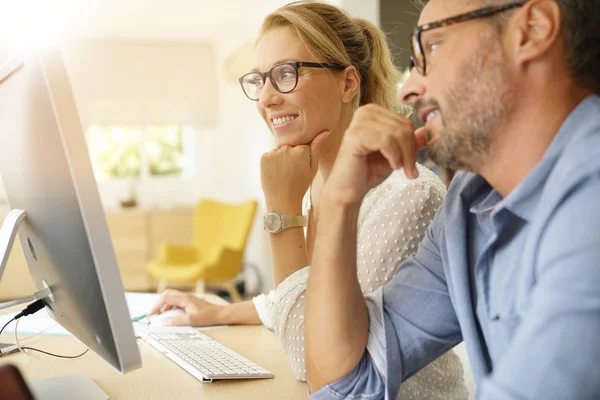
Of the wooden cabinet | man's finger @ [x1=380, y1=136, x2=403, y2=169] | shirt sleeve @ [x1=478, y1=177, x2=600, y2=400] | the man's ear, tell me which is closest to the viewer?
shirt sleeve @ [x1=478, y1=177, x2=600, y2=400]

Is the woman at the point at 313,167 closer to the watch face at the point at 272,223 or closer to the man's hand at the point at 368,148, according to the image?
the watch face at the point at 272,223

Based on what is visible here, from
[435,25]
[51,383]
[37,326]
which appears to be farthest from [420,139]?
[37,326]

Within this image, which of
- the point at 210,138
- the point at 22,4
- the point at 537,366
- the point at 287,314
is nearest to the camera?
the point at 537,366

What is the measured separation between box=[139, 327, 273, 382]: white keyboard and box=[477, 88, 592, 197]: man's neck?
0.57m

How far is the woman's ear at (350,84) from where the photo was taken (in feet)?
4.83

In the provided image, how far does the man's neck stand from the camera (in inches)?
31.4

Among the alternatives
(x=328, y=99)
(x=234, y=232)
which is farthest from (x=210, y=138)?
(x=328, y=99)

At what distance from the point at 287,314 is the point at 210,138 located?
19.9ft

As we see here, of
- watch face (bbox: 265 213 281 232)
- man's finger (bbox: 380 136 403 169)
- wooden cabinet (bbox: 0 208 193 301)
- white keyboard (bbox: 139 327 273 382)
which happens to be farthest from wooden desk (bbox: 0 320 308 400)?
wooden cabinet (bbox: 0 208 193 301)

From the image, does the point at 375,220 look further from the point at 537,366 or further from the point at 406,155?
the point at 537,366

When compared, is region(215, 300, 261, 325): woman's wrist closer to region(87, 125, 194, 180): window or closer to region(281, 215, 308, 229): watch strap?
region(281, 215, 308, 229): watch strap

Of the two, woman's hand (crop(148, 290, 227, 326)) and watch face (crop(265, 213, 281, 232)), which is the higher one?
watch face (crop(265, 213, 281, 232))

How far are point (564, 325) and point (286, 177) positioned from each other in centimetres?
81

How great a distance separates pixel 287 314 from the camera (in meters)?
1.13
